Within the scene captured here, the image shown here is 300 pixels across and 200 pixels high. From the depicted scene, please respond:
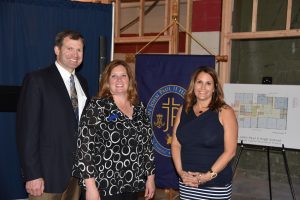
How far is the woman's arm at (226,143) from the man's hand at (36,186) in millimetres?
958

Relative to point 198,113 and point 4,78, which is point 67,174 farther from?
point 4,78

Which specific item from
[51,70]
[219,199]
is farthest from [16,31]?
[219,199]

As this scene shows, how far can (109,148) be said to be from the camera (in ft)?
6.73

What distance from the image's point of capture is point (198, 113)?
242 cm

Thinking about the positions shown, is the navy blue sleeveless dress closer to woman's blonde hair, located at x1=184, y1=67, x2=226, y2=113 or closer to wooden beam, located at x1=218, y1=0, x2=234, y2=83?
woman's blonde hair, located at x1=184, y1=67, x2=226, y2=113

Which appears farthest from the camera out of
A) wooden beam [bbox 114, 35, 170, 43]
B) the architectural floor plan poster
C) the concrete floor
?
wooden beam [bbox 114, 35, 170, 43]

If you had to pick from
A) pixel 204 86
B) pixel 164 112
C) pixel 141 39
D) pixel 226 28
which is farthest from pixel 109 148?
pixel 141 39

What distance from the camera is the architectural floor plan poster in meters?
3.42

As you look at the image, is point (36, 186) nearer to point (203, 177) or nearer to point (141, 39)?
point (203, 177)

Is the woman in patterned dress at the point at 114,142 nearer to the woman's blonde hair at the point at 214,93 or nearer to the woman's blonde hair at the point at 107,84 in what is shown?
the woman's blonde hair at the point at 107,84

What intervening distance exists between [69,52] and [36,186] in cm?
80

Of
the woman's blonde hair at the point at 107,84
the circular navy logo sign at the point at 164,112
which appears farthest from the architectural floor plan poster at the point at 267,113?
the woman's blonde hair at the point at 107,84

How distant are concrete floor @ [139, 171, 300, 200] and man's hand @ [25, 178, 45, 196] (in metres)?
2.07

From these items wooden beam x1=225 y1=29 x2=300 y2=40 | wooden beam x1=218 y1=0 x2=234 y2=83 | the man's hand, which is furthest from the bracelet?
wooden beam x1=218 y1=0 x2=234 y2=83
